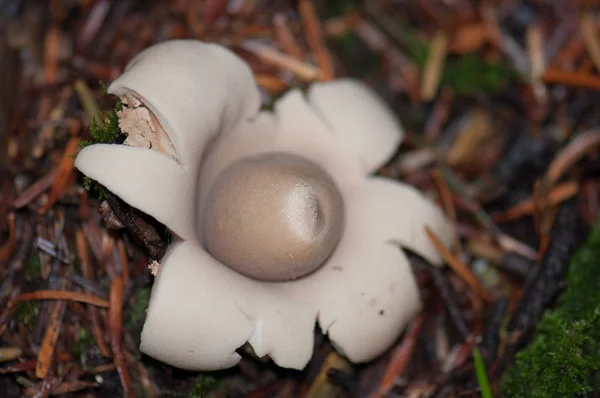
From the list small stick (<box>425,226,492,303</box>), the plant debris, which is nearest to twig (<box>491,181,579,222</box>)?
the plant debris

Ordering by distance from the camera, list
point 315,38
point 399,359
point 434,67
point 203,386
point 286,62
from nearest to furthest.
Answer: point 203,386, point 399,359, point 286,62, point 315,38, point 434,67

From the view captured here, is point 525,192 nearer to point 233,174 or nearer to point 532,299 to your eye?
point 532,299

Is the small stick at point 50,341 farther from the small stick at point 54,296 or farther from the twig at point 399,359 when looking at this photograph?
the twig at point 399,359

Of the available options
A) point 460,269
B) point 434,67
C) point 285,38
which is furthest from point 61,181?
point 434,67

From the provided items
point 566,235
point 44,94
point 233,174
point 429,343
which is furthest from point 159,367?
point 566,235

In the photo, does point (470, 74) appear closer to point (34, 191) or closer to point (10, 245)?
point (34, 191)
